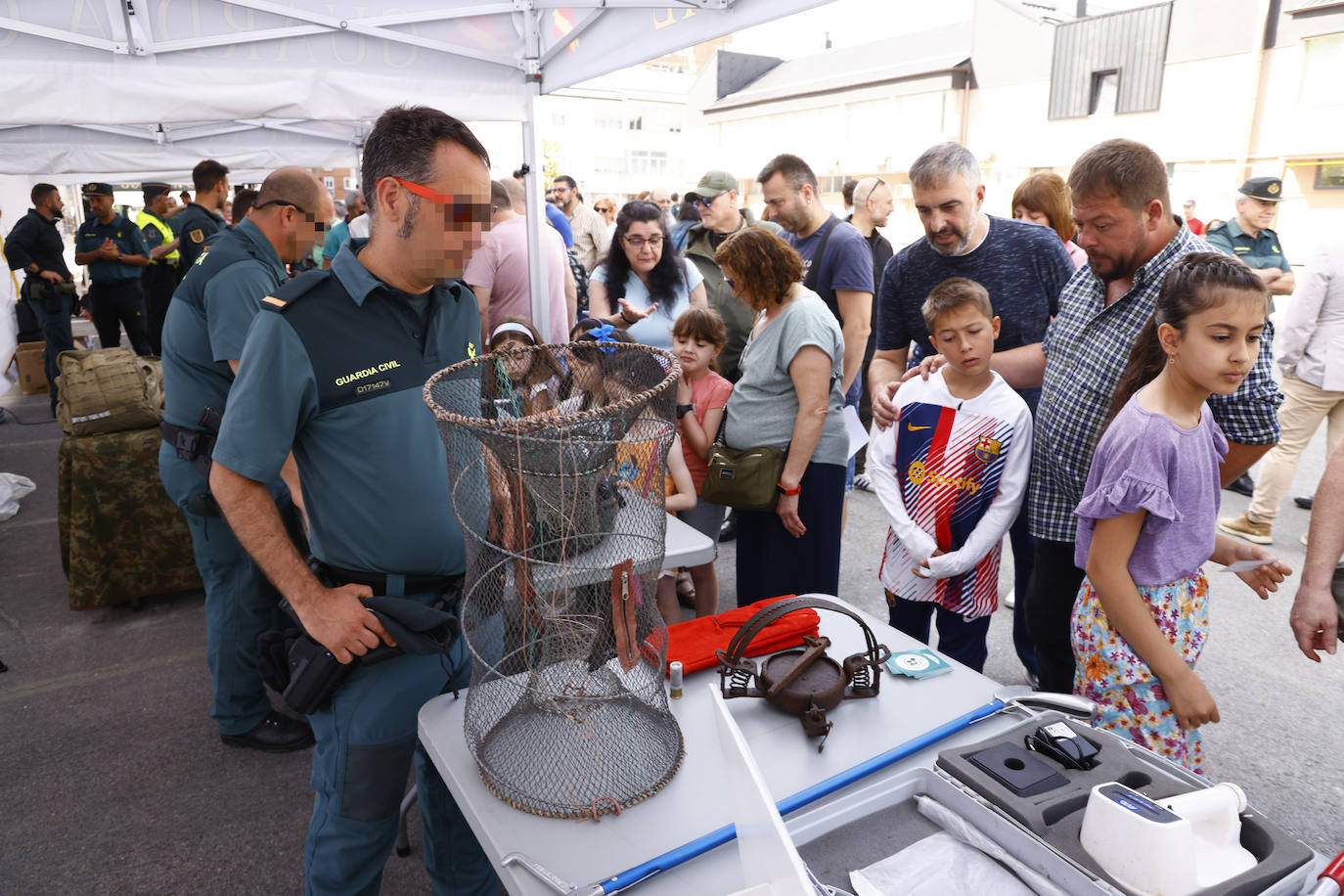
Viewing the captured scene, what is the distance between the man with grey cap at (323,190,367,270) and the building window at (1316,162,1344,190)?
68.7 ft

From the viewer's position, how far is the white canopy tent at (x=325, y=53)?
10.1 ft

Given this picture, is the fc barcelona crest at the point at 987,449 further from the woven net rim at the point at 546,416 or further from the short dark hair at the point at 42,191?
the short dark hair at the point at 42,191

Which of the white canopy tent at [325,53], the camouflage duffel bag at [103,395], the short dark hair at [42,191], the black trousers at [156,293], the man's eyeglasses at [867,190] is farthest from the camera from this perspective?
the black trousers at [156,293]

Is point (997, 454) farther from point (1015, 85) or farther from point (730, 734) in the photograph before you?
point (1015, 85)

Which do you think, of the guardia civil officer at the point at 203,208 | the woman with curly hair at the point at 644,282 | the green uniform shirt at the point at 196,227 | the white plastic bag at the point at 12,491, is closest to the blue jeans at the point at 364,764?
the woman with curly hair at the point at 644,282

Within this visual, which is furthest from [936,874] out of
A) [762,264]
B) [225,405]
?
[225,405]

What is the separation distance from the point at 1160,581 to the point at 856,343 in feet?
7.26

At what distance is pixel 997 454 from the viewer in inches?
94.4

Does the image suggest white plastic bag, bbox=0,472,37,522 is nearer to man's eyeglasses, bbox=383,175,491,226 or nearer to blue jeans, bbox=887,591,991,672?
man's eyeglasses, bbox=383,175,491,226

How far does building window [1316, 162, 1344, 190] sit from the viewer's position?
18.0 metres

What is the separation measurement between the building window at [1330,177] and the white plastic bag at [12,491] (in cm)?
2401

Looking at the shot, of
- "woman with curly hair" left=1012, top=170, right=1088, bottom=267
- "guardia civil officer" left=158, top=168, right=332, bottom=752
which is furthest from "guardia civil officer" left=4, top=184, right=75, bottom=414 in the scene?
"woman with curly hair" left=1012, top=170, right=1088, bottom=267

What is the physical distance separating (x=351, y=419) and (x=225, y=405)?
132cm

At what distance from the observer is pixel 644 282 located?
398cm
